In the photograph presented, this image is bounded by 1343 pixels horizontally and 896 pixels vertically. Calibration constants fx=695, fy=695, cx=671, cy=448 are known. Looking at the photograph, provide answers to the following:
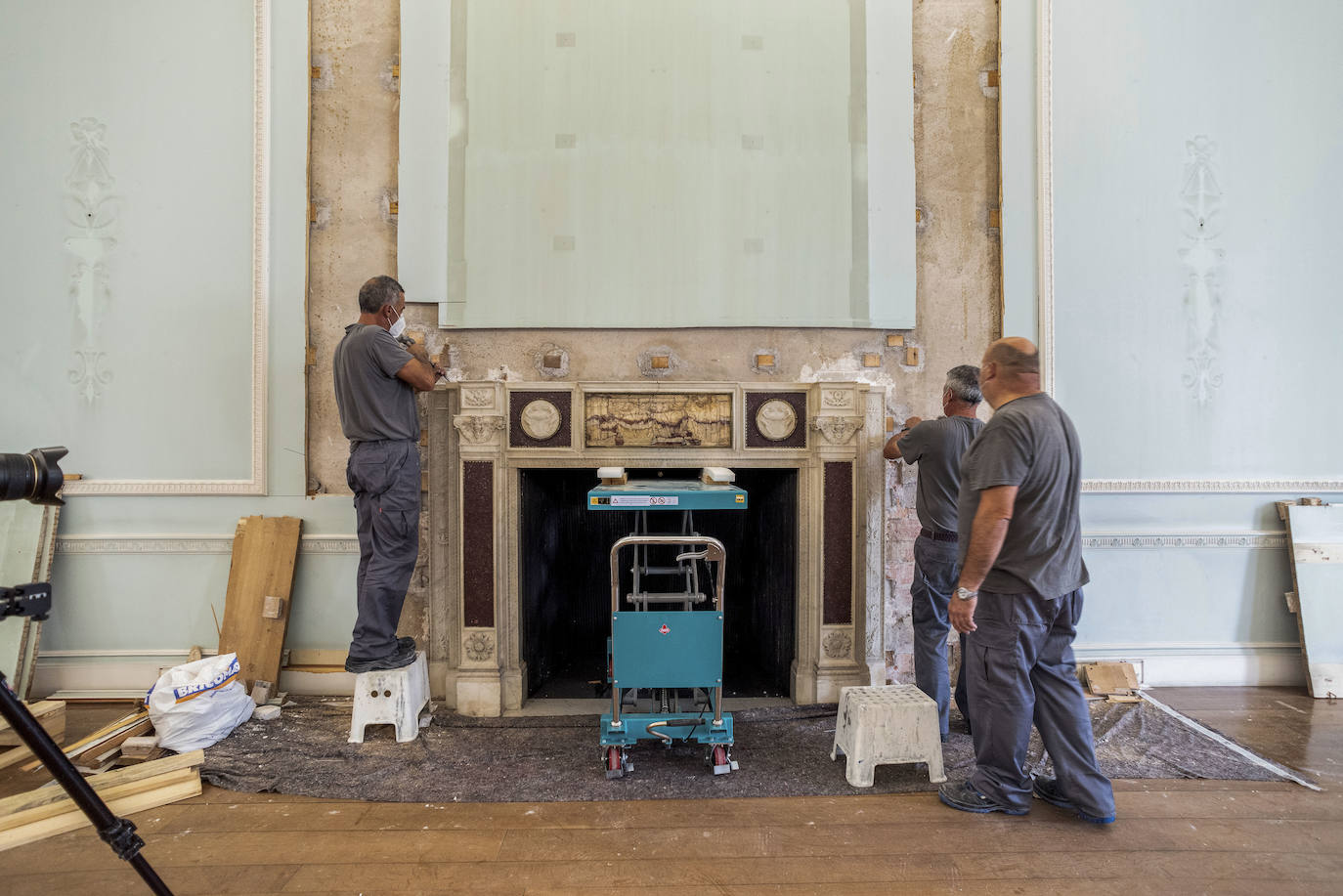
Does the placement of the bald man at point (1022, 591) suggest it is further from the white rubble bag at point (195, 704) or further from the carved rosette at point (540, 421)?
the white rubble bag at point (195, 704)

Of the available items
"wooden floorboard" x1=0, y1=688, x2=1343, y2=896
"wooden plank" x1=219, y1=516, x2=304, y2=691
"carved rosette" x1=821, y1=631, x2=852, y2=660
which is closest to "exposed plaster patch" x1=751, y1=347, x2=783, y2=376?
"carved rosette" x1=821, y1=631, x2=852, y2=660

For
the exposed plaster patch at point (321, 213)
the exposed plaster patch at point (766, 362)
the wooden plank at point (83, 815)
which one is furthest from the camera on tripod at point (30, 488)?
the exposed plaster patch at point (766, 362)

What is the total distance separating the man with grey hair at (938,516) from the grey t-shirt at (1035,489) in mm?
514

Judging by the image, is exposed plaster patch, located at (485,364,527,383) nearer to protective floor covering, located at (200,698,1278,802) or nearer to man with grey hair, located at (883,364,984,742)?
protective floor covering, located at (200,698,1278,802)

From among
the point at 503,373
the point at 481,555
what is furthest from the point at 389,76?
the point at 481,555

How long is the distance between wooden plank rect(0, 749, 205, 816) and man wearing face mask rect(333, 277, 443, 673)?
0.65 meters

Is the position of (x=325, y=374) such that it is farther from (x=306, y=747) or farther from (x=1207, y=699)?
(x=1207, y=699)

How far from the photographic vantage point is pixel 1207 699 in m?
3.53

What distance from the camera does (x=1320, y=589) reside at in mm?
3654

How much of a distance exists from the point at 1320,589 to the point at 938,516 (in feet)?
7.95

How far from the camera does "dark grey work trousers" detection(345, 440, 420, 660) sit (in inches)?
121

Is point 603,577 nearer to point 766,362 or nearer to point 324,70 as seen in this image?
point 766,362

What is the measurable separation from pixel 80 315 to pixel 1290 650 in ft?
21.6

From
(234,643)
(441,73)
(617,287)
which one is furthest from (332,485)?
(441,73)
